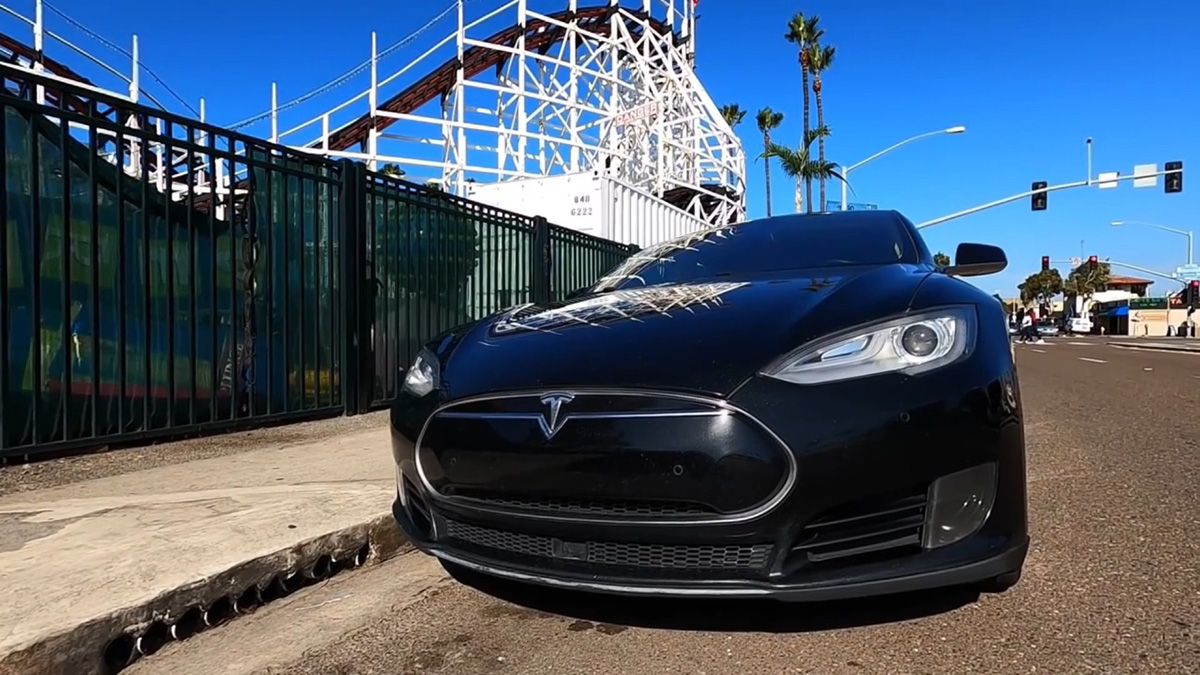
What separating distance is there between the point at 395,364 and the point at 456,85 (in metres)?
19.9

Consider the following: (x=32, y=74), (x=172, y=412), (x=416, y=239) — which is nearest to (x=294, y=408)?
(x=172, y=412)

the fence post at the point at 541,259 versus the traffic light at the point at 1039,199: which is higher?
the traffic light at the point at 1039,199

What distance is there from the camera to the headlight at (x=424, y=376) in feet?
8.17

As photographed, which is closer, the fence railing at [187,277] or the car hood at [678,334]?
the car hood at [678,334]

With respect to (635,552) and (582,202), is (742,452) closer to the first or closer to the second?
(635,552)

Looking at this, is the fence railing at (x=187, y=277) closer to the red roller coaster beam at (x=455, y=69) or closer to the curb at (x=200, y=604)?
the curb at (x=200, y=604)

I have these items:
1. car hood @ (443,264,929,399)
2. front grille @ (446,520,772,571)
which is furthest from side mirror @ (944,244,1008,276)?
front grille @ (446,520,772,571)

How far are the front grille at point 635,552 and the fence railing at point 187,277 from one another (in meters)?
3.10

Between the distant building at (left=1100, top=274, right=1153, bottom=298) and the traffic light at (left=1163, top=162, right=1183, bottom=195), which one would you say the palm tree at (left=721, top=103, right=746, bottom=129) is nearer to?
the traffic light at (left=1163, top=162, right=1183, bottom=195)

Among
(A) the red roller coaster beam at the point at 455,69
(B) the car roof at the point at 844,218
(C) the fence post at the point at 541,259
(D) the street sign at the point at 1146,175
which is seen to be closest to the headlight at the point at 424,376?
(B) the car roof at the point at 844,218

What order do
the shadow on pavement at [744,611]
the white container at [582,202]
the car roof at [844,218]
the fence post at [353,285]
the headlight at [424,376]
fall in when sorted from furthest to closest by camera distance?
the white container at [582,202]
the fence post at [353,285]
the car roof at [844,218]
the headlight at [424,376]
the shadow on pavement at [744,611]

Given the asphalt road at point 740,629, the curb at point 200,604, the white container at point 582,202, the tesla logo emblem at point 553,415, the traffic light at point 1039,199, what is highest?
the traffic light at point 1039,199

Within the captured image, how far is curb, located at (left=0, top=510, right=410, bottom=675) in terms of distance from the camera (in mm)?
1997

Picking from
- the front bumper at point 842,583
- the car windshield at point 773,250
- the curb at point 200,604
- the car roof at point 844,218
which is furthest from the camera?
the car roof at point 844,218
